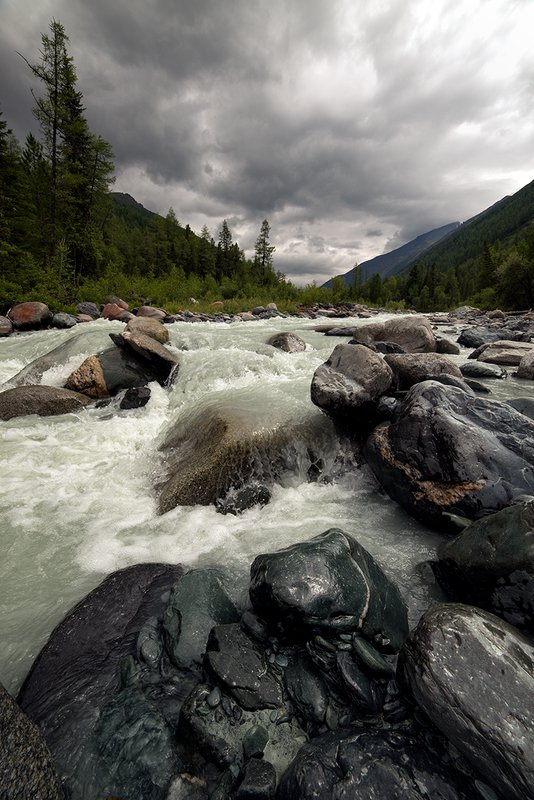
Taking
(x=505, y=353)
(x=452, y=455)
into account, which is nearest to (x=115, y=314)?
(x=505, y=353)

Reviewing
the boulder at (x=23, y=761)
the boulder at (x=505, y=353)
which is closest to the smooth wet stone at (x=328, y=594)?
the boulder at (x=23, y=761)

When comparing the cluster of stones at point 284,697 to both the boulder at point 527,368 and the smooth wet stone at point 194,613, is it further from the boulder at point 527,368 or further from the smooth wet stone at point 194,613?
the boulder at point 527,368

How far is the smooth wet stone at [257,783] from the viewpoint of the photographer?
1.72m

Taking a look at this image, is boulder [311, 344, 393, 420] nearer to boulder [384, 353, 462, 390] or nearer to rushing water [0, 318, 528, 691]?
rushing water [0, 318, 528, 691]

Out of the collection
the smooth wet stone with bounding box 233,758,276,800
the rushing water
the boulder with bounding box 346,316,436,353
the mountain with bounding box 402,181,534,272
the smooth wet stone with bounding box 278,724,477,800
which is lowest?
the rushing water

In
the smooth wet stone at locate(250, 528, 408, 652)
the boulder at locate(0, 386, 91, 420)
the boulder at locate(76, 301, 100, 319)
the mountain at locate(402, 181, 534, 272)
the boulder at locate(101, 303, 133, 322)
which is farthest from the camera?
the mountain at locate(402, 181, 534, 272)

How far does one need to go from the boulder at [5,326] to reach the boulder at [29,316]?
30cm

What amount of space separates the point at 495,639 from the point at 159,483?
177 inches

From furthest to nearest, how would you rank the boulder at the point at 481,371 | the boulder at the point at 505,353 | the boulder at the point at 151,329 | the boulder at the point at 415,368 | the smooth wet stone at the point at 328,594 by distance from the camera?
1. the boulder at the point at 151,329
2. the boulder at the point at 505,353
3. the boulder at the point at 481,371
4. the boulder at the point at 415,368
5. the smooth wet stone at the point at 328,594

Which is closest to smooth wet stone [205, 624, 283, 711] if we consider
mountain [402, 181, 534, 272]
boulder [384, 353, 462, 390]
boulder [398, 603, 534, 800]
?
boulder [398, 603, 534, 800]

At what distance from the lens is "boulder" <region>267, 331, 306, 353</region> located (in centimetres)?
1238

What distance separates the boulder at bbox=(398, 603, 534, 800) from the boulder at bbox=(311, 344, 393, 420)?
11.5 feet

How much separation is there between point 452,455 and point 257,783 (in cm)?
340

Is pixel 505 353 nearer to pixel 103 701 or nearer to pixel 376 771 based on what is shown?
pixel 376 771
